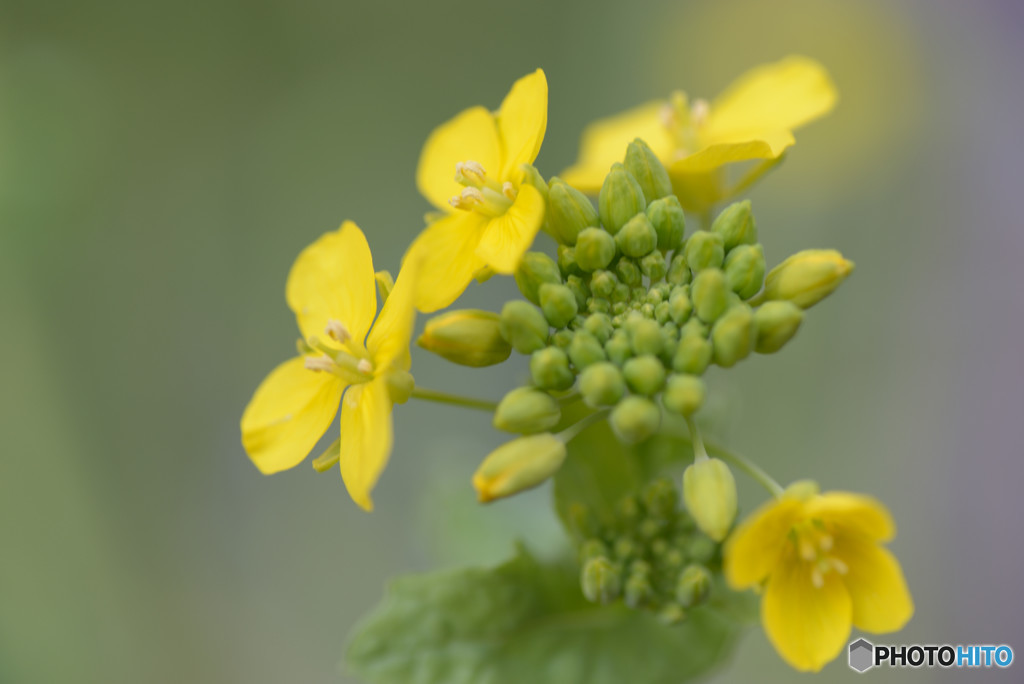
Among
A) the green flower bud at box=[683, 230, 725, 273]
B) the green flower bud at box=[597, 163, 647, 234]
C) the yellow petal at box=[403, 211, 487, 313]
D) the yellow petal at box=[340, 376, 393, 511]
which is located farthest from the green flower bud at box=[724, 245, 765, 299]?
the yellow petal at box=[340, 376, 393, 511]

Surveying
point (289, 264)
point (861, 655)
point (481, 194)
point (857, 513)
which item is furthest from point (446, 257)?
point (289, 264)

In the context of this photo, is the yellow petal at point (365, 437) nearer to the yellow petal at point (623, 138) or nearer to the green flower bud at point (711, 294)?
the green flower bud at point (711, 294)

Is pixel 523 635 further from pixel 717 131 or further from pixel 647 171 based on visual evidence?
pixel 717 131

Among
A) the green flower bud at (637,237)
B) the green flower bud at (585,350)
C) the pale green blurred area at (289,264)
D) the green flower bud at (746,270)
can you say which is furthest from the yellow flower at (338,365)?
the pale green blurred area at (289,264)

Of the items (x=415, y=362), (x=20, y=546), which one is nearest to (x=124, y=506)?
(x=20, y=546)

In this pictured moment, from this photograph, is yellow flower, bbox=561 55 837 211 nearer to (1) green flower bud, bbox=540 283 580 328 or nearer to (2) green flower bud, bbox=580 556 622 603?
(1) green flower bud, bbox=540 283 580 328
